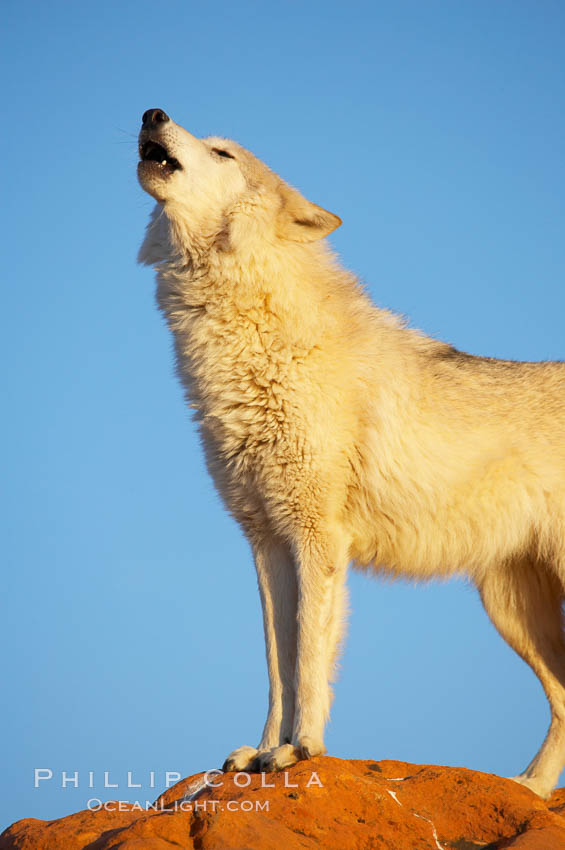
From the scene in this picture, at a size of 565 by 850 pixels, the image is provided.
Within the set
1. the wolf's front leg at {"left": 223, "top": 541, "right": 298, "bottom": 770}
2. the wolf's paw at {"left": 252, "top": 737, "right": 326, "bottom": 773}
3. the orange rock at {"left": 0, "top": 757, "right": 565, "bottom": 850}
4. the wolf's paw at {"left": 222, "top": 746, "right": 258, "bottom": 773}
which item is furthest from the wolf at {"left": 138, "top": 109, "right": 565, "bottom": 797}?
the orange rock at {"left": 0, "top": 757, "right": 565, "bottom": 850}

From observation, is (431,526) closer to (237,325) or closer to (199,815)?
(237,325)

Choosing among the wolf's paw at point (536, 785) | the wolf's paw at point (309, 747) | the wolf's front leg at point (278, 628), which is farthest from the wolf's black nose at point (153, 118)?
the wolf's paw at point (536, 785)

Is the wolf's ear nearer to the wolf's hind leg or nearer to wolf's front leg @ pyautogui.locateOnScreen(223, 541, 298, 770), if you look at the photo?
wolf's front leg @ pyautogui.locateOnScreen(223, 541, 298, 770)

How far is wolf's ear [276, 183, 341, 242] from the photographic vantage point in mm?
6066

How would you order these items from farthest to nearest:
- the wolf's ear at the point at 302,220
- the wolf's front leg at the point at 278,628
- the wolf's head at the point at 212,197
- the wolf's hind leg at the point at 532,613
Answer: the wolf's hind leg at the point at 532,613
the wolf's ear at the point at 302,220
the wolf's head at the point at 212,197
the wolf's front leg at the point at 278,628

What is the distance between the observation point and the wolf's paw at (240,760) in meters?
5.14

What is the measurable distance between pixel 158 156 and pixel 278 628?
338cm

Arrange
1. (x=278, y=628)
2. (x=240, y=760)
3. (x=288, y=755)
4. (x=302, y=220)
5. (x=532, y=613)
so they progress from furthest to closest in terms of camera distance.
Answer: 1. (x=532, y=613)
2. (x=302, y=220)
3. (x=278, y=628)
4. (x=240, y=760)
5. (x=288, y=755)

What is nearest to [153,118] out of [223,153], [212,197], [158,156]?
[158,156]

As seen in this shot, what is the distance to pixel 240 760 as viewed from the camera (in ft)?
16.9

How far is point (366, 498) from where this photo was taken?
5816 mm

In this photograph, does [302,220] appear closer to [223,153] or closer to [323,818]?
[223,153]

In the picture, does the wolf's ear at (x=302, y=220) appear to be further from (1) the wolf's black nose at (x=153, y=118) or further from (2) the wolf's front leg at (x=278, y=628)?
(2) the wolf's front leg at (x=278, y=628)

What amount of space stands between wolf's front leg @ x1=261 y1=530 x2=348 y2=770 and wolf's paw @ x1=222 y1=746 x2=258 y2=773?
15cm
